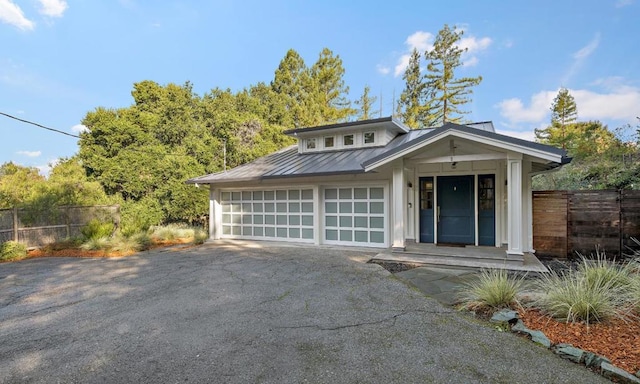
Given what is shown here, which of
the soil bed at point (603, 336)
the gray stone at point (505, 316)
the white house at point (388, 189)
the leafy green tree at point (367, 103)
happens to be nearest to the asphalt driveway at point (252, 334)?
the gray stone at point (505, 316)

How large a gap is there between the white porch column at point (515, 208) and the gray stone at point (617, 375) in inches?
166

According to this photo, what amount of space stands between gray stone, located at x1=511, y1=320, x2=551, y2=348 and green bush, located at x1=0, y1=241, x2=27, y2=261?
12.6 meters

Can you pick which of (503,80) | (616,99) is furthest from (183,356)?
(616,99)

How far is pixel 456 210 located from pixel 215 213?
8630mm

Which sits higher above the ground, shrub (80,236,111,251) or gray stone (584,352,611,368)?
gray stone (584,352,611,368)

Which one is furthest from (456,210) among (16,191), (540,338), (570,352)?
(16,191)

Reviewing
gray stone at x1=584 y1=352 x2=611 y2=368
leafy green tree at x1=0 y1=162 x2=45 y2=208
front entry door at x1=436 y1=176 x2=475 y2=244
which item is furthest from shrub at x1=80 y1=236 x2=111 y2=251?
gray stone at x1=584 y1=352 x2=611 y2=368

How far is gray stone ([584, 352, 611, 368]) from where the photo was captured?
285 cm

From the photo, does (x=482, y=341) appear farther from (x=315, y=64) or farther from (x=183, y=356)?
(x=315, y=64)

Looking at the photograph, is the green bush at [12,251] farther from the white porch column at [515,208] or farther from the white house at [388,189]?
the white porch column at [515,208]

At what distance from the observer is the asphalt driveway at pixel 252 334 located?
2.84 m

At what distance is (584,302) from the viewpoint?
12.1 ft

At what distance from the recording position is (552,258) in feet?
25.8

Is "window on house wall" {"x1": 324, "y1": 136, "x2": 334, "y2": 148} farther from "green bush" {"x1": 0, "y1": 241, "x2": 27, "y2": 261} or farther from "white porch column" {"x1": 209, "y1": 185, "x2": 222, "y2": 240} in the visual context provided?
"green bush" {"x1": 0, "y1": 241, "x2": 27, "y2": 261}
